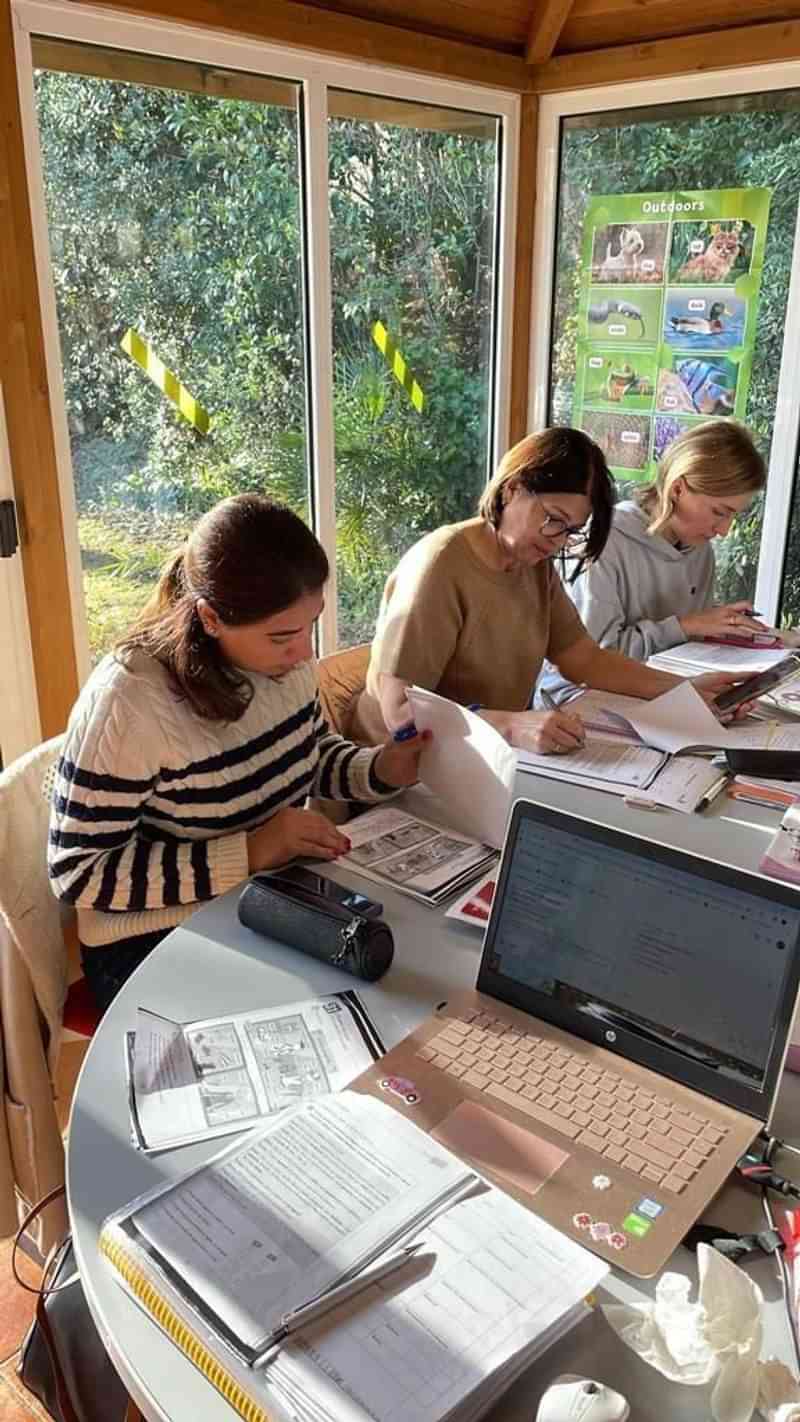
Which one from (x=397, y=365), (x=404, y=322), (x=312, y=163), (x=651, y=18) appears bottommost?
(x=397, y=365)

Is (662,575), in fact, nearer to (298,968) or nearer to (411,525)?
(411,525)

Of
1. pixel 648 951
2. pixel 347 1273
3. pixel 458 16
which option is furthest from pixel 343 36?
pixel 347 1273

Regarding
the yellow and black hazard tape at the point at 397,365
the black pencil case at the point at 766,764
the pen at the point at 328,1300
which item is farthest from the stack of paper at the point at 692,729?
the yellow and black hazard tape at the point at 397,365

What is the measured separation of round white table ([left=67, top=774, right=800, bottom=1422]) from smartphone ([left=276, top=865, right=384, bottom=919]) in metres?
0.05

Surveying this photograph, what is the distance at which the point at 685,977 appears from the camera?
0.95 meters

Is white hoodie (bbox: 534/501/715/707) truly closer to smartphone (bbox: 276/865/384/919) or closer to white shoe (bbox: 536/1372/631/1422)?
smartphone (bbox: 276/865/384/919)

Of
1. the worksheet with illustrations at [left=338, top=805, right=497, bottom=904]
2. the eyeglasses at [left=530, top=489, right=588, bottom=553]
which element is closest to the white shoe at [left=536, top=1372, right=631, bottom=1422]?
the worksheet with illustrations at [left=338, top=805, right=497, bottom=904]

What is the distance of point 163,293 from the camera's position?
2.54m

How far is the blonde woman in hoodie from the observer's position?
7.57 feet

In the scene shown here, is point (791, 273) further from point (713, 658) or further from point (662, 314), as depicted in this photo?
point (713, 658)

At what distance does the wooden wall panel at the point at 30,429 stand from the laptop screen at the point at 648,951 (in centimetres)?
162

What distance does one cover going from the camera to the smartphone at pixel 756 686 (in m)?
1.91

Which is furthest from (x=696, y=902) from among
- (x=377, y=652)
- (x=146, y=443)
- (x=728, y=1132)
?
(x=146, y=443)

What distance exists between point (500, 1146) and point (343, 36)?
2742 mm
